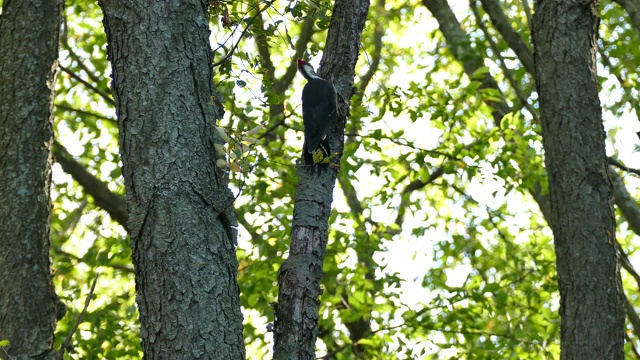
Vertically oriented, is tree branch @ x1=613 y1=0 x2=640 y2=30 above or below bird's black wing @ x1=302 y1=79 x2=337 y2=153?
above

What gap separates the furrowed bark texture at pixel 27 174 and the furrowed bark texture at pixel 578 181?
2421 millimetres

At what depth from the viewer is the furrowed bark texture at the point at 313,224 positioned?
272 cm

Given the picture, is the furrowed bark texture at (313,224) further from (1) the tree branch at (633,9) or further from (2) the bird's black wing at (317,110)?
(1) the tree branch at (633,9)

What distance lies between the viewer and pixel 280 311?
2766mm

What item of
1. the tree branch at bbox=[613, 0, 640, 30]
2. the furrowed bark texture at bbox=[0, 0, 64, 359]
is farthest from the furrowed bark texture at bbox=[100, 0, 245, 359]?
the tree branch at bbox=[613, 0, 640, 30]

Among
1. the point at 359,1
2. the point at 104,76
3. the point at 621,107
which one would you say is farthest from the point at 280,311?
the point at 104,76

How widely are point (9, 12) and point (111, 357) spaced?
3.41 m

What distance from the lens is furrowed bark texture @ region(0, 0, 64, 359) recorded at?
374 cm

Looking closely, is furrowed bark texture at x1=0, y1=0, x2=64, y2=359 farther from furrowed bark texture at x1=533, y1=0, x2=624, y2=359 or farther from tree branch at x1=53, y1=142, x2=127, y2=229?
tree branch at x1=53, y1=142, x2=127, y2=229

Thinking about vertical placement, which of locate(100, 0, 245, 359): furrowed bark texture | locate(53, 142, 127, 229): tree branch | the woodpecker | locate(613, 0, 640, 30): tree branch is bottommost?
locate(100, 0, 245, 359): furrowed bark texture

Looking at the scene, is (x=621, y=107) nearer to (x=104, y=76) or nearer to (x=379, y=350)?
(x=379, y=350)

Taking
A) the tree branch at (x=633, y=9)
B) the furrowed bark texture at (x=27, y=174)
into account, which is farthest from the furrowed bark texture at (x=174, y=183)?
the tree branch at (x=633, y=9)

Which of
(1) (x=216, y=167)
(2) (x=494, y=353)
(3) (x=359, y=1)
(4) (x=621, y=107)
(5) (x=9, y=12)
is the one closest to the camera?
(1) (x=216, y=167)

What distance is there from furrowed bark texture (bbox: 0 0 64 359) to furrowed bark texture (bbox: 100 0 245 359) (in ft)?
5.19
